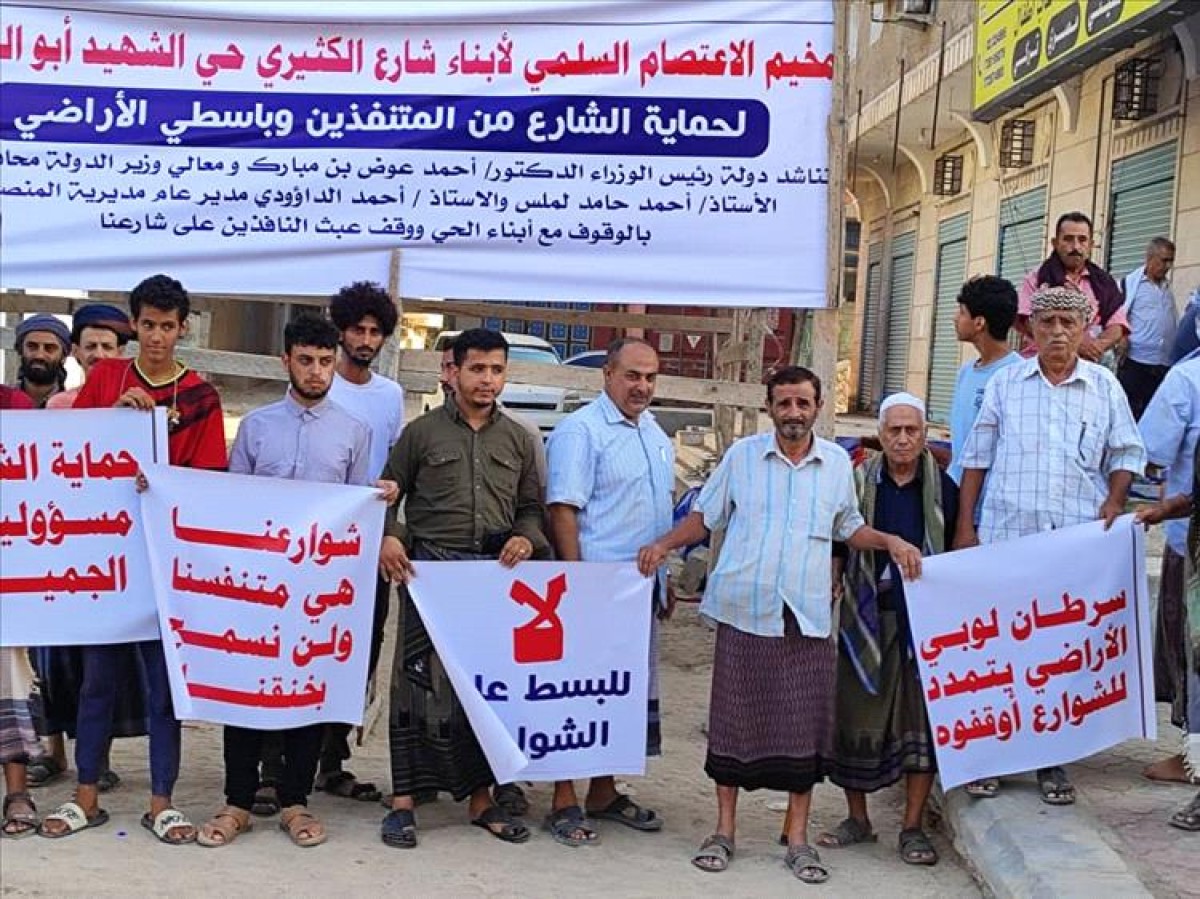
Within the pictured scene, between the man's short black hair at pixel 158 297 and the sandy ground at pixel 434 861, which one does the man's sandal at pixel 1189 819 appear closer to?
the sandy ground at pixel 434 861

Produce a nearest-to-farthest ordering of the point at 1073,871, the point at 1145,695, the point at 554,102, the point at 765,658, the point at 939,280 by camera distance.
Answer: the point at 1073,871 < the point at 765,658 < the point at 1145,695 < the point at 554,102 < the point at 939,280

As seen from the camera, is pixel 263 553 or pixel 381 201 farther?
pixel 381 201

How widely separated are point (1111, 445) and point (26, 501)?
338cm

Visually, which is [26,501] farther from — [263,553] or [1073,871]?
[1073,871]

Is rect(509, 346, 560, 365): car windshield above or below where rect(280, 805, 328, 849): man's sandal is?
above

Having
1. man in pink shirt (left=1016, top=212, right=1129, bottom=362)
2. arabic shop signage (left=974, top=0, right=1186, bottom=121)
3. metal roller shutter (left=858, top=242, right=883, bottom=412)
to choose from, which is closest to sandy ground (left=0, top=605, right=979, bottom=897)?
man in pink shirt (left=1016, top=212, right=1129, bottom=362)

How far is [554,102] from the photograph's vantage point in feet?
18.7

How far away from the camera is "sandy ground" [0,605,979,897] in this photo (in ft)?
13.2

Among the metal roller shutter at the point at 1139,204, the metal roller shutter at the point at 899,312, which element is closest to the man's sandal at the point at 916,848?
the metal roller shutter at the point at 1139,204

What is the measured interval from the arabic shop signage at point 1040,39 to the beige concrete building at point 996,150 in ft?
0.07

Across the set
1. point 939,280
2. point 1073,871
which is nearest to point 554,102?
point 1073,871

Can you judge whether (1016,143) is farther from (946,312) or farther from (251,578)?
(251,578)

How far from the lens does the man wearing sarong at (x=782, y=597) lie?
425cm

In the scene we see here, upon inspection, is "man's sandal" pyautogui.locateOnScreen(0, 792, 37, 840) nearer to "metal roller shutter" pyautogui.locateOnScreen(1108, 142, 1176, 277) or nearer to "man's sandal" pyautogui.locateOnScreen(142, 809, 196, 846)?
"man's sandal" pyautogui.locateOnScreen(142, 809, 196, 846)
